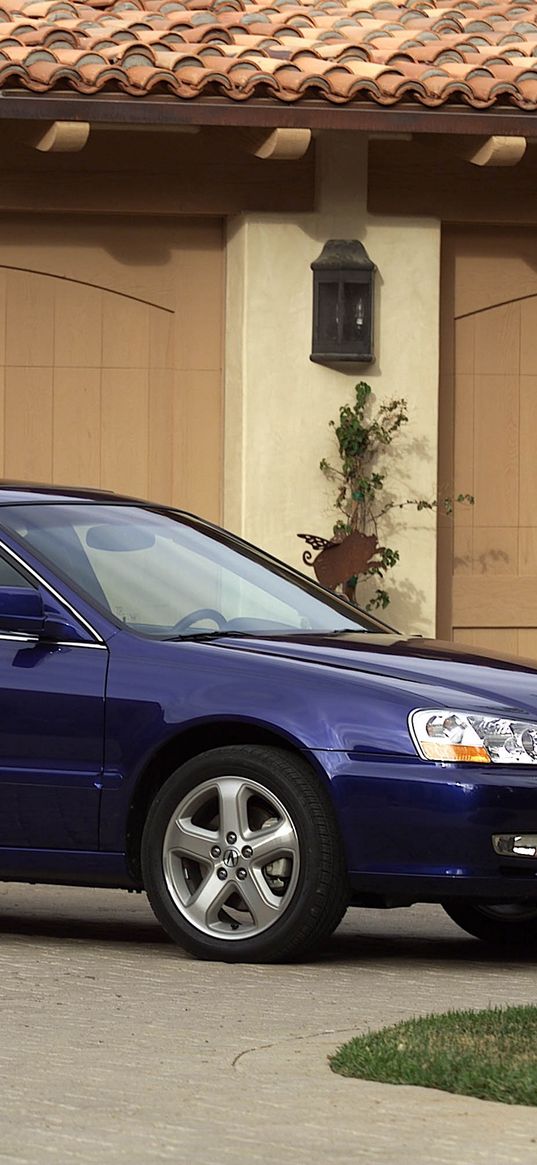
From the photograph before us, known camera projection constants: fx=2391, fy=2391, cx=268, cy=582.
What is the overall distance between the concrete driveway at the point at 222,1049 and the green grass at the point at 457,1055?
2.7 inches

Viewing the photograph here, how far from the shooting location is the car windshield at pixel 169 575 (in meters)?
8.23

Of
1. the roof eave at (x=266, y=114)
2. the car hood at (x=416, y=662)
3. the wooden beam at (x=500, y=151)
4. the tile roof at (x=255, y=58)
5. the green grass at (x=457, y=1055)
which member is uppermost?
the tile roof at (x=255, y=58)

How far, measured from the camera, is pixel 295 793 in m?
→ 7.47

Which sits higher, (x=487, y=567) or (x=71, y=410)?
(x=71, y=410)

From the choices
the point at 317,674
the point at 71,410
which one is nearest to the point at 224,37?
the point at 71,410

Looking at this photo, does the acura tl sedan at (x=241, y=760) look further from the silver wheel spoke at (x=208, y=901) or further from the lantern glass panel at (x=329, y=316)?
the lantern glass panel at (x=329, y=316)

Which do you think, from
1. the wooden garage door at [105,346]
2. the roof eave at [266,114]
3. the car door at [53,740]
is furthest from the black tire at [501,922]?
the wooden garage door at [105,346]

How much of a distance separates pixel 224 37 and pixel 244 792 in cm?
662

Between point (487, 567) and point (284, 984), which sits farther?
point (487, 567)

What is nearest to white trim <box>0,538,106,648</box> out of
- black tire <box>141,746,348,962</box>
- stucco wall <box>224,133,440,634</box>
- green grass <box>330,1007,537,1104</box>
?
black tire <box>141,746,348,962</box>

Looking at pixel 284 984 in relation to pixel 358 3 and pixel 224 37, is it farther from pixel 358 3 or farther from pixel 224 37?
pixel 358 3

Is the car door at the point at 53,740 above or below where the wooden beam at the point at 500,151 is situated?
below

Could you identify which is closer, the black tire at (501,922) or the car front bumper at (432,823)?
the car front bumper at (432,823)

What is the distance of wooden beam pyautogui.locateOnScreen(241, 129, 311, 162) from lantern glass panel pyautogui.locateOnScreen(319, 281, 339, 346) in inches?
30.3
